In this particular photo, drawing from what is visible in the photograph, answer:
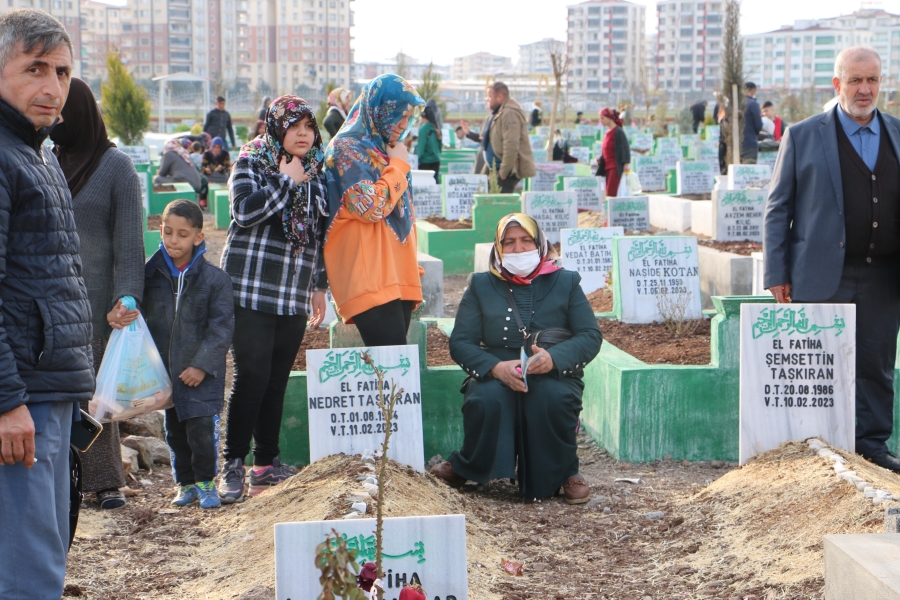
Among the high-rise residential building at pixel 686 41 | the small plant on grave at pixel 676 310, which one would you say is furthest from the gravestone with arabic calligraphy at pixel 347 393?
the high-rise residential building at pixel 686 41

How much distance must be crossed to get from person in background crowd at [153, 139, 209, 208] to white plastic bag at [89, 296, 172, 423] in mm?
13530

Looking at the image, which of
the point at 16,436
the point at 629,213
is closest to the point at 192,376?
the point at 16,436

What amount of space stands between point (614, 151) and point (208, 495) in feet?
35.6

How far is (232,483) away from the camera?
488 cm

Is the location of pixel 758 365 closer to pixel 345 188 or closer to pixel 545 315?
pixel 545 315

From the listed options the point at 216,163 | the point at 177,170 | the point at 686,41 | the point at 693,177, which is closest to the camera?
the point at 693,177

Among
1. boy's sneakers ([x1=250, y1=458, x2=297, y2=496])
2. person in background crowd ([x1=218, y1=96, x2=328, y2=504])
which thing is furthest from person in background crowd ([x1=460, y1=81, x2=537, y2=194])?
boy's sneakers ([x1=250, y1=458, x2=297, y2=496])

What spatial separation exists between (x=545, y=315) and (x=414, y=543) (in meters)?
2.36

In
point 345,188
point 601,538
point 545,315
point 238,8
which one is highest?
point 238,8

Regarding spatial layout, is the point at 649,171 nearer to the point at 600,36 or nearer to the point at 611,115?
the point at 611,115

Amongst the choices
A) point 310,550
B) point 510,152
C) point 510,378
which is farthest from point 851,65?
point 510,152

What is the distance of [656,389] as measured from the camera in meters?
5.74

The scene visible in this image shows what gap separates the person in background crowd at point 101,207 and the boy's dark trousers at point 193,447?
22.1 inches

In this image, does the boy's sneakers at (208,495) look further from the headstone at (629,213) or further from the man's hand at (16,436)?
the headstone at (629,213)
